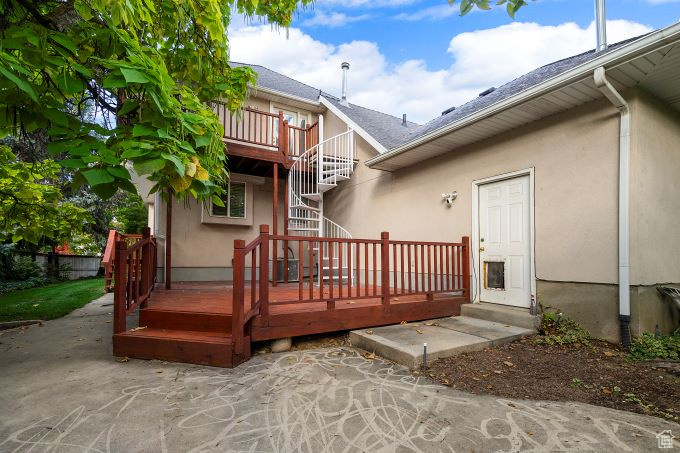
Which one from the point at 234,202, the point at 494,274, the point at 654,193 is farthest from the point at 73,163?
the point at 234,202

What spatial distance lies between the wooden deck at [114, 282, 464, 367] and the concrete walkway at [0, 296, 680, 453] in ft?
0.53

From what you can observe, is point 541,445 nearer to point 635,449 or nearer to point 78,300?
point 635,449

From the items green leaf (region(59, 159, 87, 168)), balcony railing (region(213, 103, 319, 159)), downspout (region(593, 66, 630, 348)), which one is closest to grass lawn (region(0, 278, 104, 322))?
balcony railing (region(213, 103, 319, 159))

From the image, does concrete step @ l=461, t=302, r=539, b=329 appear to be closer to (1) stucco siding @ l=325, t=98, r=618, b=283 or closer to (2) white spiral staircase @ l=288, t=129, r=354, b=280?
(1) stucco siding @ l=325, t=98, r=618, b=283

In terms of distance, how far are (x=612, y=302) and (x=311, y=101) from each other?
7929 mm

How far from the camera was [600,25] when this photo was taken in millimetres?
5156

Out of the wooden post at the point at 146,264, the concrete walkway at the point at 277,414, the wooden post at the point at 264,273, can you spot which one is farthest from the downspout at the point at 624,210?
the wooden post at the point at 146,264

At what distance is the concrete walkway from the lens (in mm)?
1911

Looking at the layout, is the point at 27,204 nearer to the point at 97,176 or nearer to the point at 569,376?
the point at 97,176

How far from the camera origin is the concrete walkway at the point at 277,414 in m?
1.91

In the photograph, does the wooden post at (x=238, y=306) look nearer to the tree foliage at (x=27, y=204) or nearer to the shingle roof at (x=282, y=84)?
the tree foliage at (x=27, y=204)

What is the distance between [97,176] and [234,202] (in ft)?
20.5

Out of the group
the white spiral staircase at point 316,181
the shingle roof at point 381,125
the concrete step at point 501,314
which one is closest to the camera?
the concrete step at point 501,314

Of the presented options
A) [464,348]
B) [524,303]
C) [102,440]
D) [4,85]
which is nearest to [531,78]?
[524,303]
